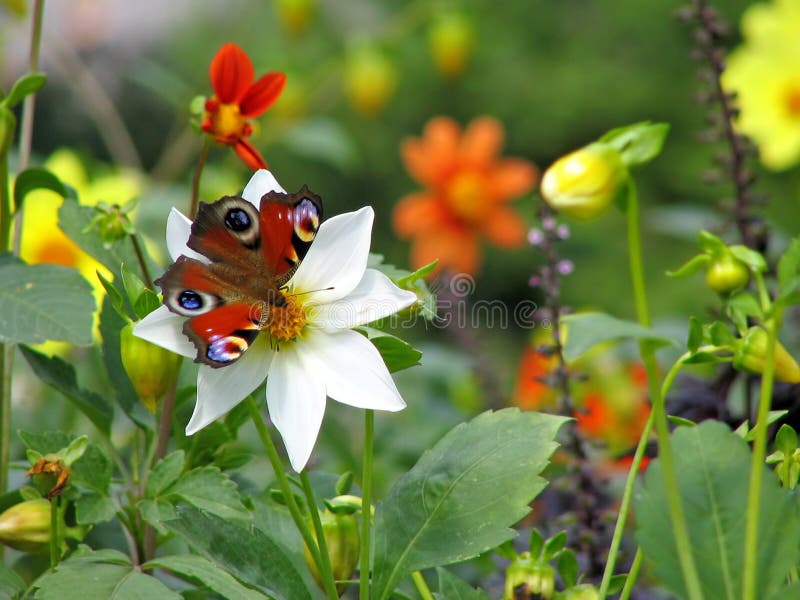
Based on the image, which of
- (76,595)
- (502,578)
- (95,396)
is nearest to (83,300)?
(95,396)

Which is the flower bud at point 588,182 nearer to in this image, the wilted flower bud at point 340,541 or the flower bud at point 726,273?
the flower bud at point 726,273

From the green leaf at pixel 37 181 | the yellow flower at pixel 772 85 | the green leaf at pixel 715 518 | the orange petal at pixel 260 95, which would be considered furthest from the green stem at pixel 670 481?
the yellow flower at pixel 772 85

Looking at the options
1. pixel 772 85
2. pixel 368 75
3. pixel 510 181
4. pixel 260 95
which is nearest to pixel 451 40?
pixel 368 75

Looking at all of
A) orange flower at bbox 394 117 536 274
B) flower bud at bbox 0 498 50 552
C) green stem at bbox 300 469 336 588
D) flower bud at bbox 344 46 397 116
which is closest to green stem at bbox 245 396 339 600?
green stem at bbox 300 469 336 588

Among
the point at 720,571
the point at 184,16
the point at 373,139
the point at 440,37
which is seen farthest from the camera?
the point at 184,16

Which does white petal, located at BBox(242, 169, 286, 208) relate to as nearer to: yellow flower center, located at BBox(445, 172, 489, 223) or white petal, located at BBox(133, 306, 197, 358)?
white petal, located at BBox(133, 306, 197, 358)

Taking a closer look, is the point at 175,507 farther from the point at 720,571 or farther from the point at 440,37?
the point at 440,37
